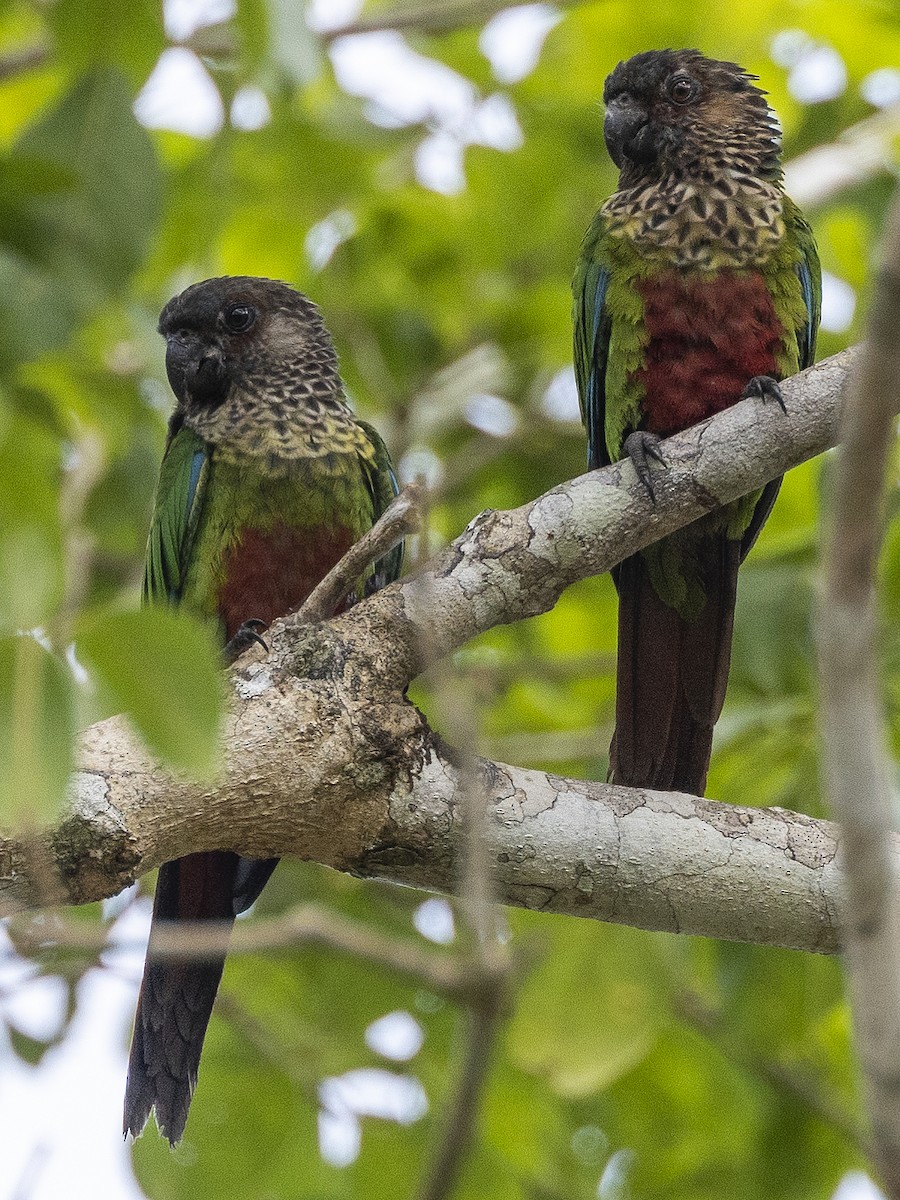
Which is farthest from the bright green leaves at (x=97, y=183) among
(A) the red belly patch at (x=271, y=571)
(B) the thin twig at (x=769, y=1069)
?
(B) the thin twig at (x=769, y=1069)

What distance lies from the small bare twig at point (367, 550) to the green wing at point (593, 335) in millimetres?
1360

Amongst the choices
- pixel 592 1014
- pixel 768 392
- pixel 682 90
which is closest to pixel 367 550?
pixel 768 392

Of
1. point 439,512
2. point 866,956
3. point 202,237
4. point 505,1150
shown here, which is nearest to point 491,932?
point 866,956

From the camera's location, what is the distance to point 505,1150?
508 centimetres

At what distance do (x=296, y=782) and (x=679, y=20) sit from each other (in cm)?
429

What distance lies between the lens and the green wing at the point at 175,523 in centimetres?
444

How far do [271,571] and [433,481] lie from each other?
116 centimetres

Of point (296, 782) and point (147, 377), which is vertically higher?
point (147, 377)

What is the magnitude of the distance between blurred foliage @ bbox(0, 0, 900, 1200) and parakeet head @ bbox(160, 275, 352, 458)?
0.14 meters

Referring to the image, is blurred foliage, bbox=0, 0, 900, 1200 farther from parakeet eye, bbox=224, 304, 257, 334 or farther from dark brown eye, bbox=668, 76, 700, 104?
dark brown eye, bbox=668, 76, 700, 104

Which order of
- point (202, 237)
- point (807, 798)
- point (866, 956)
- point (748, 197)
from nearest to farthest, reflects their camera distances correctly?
point (866, 956) → point (807, 798) → point (748, 197) → point (202, 237)

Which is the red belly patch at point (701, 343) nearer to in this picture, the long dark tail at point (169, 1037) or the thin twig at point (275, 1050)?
the long dark tail at point (169, 1037)

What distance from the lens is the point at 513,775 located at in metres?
3.02

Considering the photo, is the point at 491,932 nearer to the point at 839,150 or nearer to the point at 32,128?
the point at 32,128
